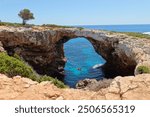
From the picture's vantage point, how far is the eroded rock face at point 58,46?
35303 mm

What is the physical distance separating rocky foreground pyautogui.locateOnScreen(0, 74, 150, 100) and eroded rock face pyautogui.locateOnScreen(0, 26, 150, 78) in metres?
18.7

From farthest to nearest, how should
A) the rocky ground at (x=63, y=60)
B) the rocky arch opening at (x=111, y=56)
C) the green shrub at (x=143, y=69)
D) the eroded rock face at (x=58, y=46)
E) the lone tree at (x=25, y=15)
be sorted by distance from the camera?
the lone tree at (x=25, y=15) < the rocky arch opening at (x=111, y=56) < the eroded rock face at (x=58, y=46) < the green shrub at (x=143, y=69) < the rocky ground at (x=63, y=60)

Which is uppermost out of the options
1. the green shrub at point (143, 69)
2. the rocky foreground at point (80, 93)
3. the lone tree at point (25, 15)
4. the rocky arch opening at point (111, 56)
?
the lone tree at point (25, 15)

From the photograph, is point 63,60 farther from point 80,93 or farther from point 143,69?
point 80,93

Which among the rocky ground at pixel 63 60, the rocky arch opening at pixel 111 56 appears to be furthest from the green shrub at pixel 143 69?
the rocky arch opening at pixel 111 56

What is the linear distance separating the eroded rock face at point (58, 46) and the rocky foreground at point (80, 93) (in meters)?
18.7

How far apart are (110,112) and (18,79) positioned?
5.47 metres

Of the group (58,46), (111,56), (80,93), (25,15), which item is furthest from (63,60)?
(80,93)

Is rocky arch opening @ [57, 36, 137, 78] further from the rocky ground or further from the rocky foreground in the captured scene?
the rocky foreground

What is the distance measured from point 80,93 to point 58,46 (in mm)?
36861

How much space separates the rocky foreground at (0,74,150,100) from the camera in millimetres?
10352

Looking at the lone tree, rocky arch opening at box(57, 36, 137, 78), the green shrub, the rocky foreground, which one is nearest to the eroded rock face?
rocky arch opening at box(57, 36, 137, 78)

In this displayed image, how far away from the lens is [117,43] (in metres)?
37.9

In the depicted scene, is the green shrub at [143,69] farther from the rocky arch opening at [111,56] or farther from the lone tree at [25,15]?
the lone tree at [25,15]
